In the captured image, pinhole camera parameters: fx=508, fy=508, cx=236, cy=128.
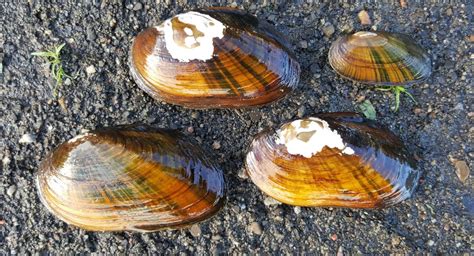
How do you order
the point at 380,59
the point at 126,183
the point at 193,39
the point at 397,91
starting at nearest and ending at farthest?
the point at 126,183, the point at 193,39, the point at 380,59, the point at 397,91

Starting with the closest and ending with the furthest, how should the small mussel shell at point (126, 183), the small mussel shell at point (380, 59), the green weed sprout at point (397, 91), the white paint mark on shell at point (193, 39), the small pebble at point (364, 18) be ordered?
the small mussel shell at point (126, 183) < the white paint mark on shell at point (193, 39) < the small mussel shell at point (380, 59) < the green weed sprout at point (397, 91) < the small pebble at point (364, 18)

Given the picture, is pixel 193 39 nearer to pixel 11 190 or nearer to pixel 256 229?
pixel 256 229

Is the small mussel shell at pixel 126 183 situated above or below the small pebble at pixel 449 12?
below

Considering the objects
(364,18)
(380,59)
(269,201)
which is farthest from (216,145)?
(364,18)

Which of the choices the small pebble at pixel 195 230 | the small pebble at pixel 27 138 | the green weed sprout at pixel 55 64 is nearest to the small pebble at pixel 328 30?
the small pebble at pixel 195 230

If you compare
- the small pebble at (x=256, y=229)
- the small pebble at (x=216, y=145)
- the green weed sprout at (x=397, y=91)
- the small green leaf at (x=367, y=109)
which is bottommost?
the small pebble at (x=256, y=229)

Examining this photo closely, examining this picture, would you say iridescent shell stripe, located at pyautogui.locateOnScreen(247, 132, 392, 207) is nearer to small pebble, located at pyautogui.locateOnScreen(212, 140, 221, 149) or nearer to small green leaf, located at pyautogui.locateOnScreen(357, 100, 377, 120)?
small pebble, located at pyautogui.locateOnScreen(212, 140, 221, 149)

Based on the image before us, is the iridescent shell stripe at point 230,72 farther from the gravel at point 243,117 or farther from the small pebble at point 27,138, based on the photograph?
the small pebble at point 27,138
